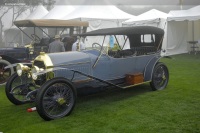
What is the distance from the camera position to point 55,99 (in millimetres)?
4363

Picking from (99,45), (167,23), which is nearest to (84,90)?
(99,45)

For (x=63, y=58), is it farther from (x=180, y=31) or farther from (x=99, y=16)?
(x=99, y=16)

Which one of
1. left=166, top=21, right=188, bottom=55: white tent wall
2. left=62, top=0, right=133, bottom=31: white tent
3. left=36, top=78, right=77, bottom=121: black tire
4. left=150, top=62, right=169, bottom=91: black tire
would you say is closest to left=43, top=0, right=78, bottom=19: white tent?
left=62, top=0, right=133, bottom=31: white tent

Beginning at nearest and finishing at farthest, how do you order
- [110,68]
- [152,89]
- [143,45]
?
[110,68] → [152,89] → [143,45]

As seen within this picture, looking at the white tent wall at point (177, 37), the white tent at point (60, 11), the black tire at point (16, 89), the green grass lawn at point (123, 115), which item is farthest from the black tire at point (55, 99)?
the white tent at point (60, 11)

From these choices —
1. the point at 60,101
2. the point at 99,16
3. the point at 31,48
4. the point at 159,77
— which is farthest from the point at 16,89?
the point at 99,16

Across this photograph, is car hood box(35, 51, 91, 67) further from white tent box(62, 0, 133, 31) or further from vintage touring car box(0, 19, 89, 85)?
white tent box(62, 0, 133, 31)

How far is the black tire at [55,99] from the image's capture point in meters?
4.11

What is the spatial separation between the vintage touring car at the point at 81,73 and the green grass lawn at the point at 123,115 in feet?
0.90

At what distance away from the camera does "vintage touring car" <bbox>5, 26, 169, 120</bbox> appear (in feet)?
14.3

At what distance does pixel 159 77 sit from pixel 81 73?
97.3 inches

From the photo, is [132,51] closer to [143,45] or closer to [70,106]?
[143,45]

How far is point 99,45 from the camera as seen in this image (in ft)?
18.2

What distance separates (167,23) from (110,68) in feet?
30.5
